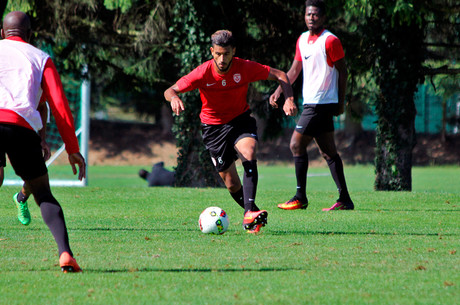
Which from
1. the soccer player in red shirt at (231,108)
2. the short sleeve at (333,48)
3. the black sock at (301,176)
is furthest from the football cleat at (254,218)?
the short sleeve at (333,48)

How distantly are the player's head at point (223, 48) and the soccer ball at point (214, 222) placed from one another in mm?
1563

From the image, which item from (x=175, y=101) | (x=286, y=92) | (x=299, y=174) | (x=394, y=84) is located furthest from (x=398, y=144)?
(x=175, y=101)

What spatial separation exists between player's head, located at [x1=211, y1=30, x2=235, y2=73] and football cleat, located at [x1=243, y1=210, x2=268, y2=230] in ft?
5.23

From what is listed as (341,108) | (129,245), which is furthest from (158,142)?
(129,245)

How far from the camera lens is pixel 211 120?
8156 mm

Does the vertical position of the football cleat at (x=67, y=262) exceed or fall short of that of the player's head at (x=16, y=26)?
it falls short

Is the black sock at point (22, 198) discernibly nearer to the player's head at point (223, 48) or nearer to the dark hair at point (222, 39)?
the player's head at point (223, 48)

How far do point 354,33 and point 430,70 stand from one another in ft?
A: 6.63

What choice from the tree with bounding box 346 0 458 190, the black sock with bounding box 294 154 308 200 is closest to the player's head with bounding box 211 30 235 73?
the black sock with bounding box 294 154 308 200

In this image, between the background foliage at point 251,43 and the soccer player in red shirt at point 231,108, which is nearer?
the soccer player in red shirt at point 231,108

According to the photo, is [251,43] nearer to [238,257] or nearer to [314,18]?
[314,18]

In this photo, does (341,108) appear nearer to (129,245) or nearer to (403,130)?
(129,245)

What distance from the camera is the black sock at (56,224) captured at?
5.17 meters

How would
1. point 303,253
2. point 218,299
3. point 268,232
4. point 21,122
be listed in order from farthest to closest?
point 268,232 → point 303,253 → point 21,122 → point 218,299
